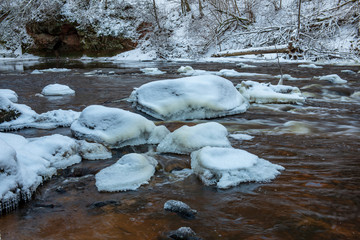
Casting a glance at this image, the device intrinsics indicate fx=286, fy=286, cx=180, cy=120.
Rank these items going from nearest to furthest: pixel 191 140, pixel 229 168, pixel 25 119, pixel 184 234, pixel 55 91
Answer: pixel 184 234 < pixel 229 168 < pixel 191 140 < pixel 25 119 < pixel 55 91

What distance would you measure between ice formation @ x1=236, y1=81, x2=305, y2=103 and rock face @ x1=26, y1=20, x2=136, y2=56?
16.3m

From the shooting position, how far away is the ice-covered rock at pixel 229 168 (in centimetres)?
214

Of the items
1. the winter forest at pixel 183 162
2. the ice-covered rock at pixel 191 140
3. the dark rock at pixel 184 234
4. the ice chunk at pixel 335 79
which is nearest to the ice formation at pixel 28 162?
the winter forest at pixel 183 162

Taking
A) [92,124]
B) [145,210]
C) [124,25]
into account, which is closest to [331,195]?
[145,210]

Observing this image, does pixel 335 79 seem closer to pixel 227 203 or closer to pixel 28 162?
pixel 227 203

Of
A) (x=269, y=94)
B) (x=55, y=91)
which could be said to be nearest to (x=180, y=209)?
(x=269, y=94)

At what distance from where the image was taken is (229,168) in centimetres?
218

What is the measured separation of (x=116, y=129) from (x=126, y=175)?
3.22 feet

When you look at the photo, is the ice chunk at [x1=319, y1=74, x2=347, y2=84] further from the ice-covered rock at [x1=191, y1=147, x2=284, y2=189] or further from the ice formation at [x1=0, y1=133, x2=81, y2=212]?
the ice formation at [x1=0, y1=133, x2=81, y2=212]

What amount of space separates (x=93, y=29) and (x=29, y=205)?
2113cm

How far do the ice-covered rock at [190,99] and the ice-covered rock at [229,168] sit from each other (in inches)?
69.8

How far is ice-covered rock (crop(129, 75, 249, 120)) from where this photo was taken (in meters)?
4.13

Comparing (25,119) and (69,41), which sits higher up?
(69,41)

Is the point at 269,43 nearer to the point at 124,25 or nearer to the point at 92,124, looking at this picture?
the point at 124,25
